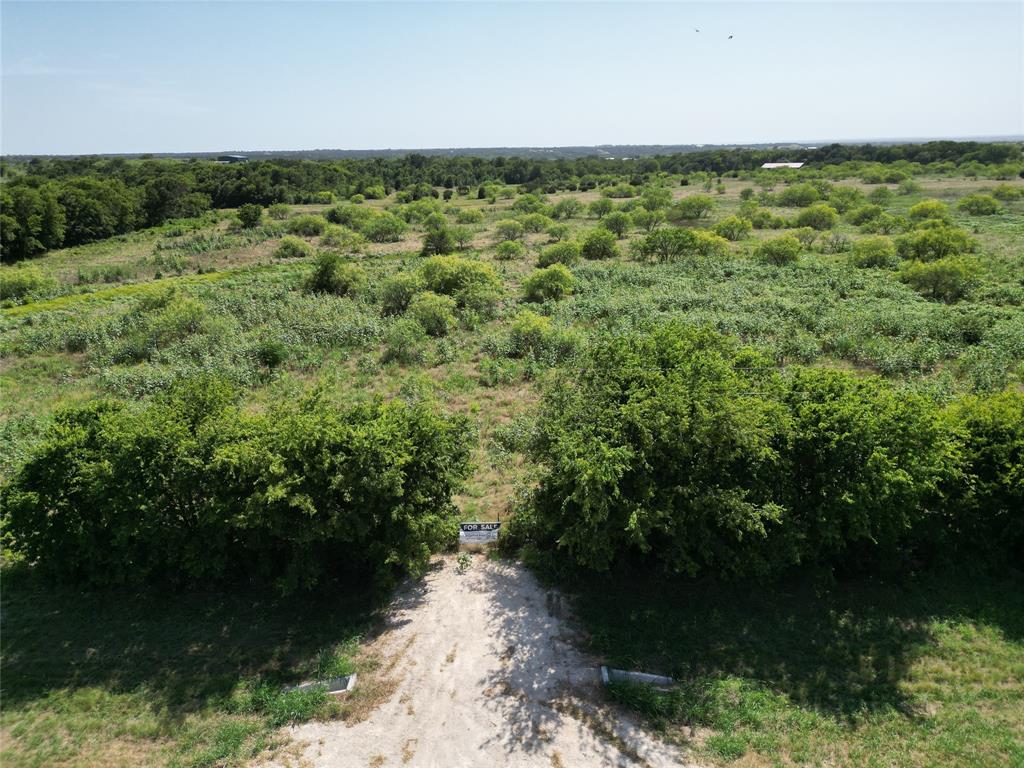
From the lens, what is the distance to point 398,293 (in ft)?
110

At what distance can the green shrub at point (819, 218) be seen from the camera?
54.8 m

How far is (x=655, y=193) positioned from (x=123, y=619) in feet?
236

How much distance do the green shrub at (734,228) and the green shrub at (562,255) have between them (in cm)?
1682

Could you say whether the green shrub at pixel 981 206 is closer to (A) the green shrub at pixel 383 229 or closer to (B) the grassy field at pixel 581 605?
(B) the grassy field at pixel 581 605

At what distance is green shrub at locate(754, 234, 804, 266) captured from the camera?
136ft

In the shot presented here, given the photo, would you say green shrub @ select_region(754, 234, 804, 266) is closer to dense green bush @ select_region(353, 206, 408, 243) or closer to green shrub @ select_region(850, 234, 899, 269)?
green shrub @ select_region(850, 234, 899, 269)

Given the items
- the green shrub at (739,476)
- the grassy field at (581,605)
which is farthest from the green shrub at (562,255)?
the green shrub at (739,476)

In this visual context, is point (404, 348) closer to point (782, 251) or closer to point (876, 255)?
point (782, 251)

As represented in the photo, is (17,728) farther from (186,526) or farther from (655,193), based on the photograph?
(655,193)

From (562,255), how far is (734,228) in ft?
63.6

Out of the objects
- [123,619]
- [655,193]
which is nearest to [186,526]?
[123,619]

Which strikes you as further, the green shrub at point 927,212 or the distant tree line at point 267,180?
the distant tree line at point 267,180

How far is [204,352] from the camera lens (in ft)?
87.4

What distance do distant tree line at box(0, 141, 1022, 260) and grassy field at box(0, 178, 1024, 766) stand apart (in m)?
26.9
